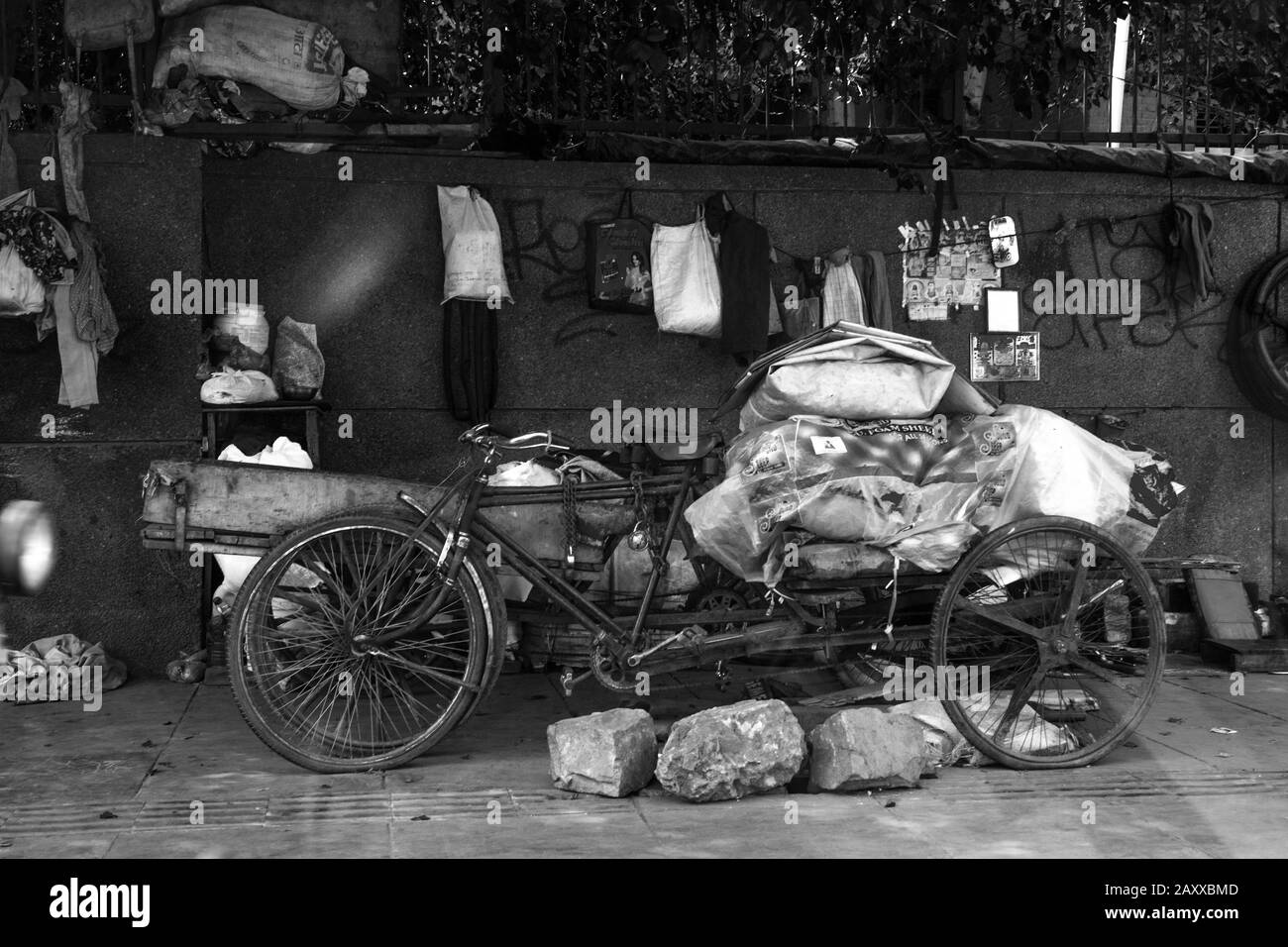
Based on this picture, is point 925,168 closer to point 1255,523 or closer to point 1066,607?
point 1255,523

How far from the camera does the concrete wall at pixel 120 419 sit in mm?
7082

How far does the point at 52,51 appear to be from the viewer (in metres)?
8.83

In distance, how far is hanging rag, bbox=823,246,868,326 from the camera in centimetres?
813

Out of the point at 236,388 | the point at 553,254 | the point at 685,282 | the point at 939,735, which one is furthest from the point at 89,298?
the point at 939,735

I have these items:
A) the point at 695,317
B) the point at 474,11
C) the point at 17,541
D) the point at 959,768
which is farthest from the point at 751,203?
the point at 17,541

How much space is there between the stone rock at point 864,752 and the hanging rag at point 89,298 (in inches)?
161

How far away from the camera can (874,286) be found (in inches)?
324

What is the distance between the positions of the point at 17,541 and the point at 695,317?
514 cm

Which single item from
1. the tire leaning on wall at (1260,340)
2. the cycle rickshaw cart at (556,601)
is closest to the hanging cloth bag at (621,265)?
the cycle rickshaw cart at (556,601)

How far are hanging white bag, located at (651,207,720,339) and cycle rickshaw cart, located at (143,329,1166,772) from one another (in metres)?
2.20

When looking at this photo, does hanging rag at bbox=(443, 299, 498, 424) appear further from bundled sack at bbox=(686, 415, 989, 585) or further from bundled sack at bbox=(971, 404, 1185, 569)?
bundled sack at bbox=(971, 404, 1185, 569)

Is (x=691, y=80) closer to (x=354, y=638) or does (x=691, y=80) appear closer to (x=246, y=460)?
(x=246, y=460)

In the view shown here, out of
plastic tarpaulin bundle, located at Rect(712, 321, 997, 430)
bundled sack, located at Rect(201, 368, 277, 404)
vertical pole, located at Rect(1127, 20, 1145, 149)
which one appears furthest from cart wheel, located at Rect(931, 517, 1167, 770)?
vertical pole, located at Rect(1127, 20, 1145, 149)

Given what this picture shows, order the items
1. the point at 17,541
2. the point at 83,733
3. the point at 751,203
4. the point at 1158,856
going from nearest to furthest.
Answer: the point at 17,541, the point at 1158,856, the point at 83,733, the point at 751,203
